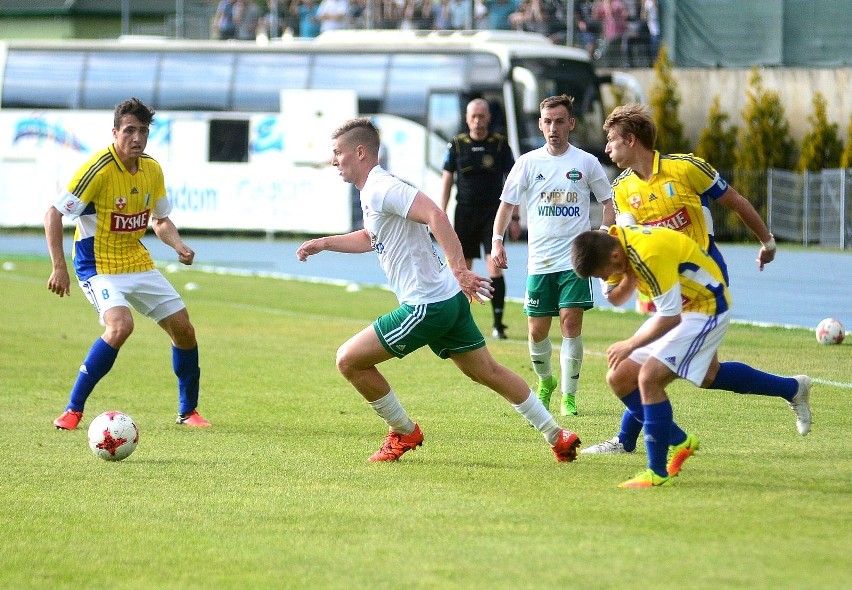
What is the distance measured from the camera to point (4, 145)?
34500 millimetres

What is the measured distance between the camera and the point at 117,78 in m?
33.3

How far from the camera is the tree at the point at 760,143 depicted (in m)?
29.7

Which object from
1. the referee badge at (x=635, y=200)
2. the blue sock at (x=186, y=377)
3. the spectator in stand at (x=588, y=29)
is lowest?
the blue sock at (x=186, y=377)

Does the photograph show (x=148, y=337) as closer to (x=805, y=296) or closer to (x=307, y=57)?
(x=805, y=296)

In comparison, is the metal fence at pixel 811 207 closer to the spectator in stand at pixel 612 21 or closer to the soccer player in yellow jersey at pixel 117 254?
the spectator in stand at pixel 612 21

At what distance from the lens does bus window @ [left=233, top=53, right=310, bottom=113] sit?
32000 millimetres

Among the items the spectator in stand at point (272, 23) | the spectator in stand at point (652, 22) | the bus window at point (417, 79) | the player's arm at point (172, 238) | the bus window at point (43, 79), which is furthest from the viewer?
the spectator in stand at point (272, 23)

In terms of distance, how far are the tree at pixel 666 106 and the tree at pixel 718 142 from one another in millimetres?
518

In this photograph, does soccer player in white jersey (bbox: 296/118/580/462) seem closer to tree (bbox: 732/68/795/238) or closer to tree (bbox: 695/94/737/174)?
tree (bbox: 732/68/795/238)

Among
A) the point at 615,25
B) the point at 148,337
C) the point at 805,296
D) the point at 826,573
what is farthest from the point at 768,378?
the point at 615,25

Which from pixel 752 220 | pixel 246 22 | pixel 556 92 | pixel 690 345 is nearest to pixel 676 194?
pixel 752 220

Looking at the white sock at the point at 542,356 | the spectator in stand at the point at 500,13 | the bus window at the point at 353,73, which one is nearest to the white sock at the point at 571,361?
the white sock at the point at 542,356

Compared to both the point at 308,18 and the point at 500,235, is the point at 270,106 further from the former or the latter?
the point at 500,235

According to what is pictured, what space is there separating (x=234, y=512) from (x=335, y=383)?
492 centimetres
